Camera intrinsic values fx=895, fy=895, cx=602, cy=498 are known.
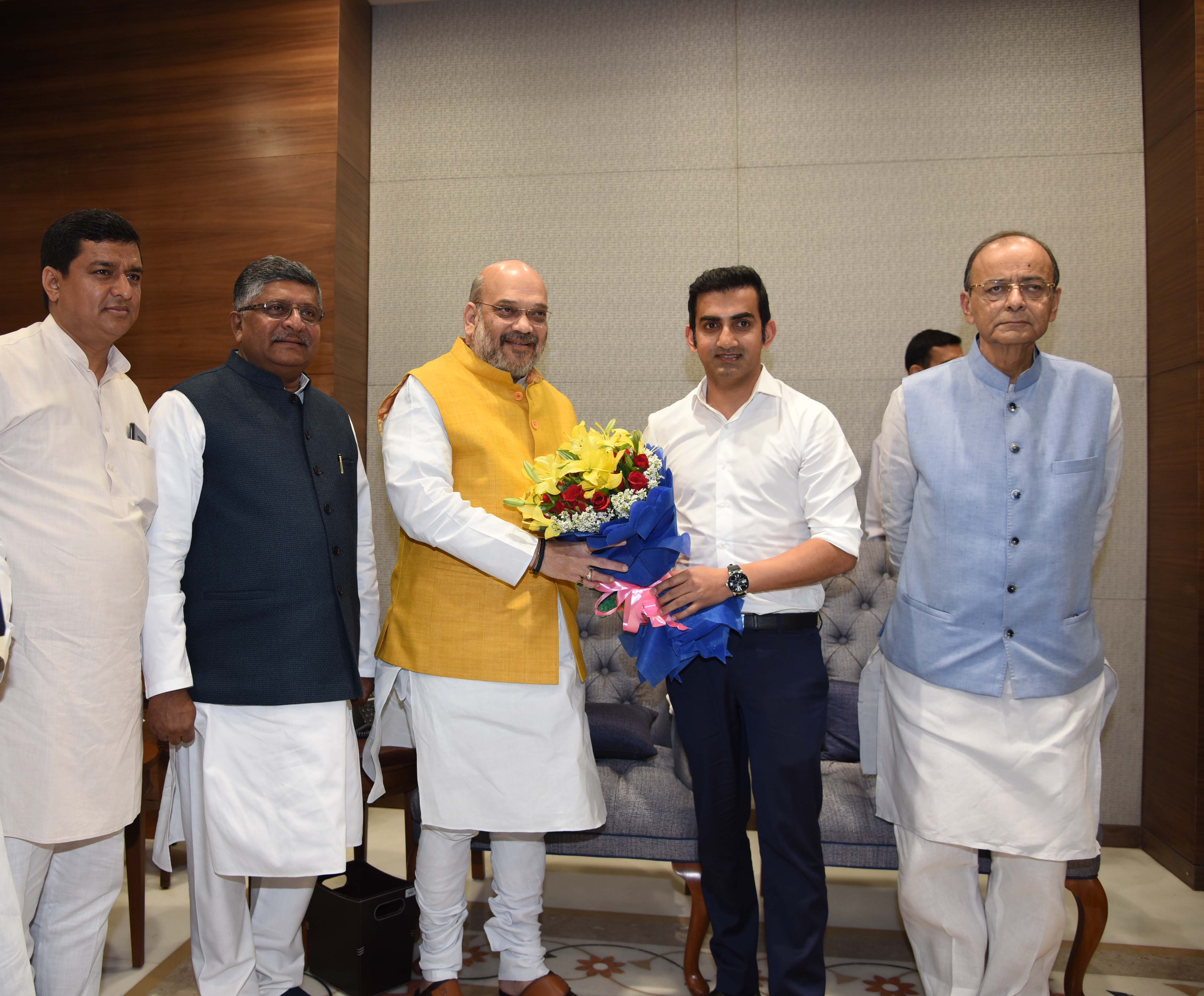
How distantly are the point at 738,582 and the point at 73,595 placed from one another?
5.06ft

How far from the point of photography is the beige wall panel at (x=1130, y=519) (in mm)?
3723

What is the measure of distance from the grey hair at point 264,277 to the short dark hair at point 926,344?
2462 millimetres

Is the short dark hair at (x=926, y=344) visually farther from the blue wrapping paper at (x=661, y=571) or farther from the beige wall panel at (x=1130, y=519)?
the blue wrapping paper at (x=661, y=571)

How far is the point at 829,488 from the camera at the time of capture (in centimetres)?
238

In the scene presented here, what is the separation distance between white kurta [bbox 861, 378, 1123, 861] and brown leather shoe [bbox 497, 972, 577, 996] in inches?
41.1

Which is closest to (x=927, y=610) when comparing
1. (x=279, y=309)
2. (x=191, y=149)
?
(x=279, y=309)

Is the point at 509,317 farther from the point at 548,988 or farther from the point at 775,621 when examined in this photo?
the point at 548,988

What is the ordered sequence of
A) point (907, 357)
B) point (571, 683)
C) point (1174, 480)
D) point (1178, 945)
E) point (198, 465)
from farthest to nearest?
point (907, 357) → point (1174, 480) → point (1178, 945) → point (571, 683) → point (198, 465)

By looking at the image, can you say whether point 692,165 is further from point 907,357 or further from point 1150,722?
point 1150,722

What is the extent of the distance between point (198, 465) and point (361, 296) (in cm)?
207

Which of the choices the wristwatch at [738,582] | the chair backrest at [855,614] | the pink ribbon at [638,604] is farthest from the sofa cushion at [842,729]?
the wristwatch at [738,582]

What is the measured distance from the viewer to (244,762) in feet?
7.33

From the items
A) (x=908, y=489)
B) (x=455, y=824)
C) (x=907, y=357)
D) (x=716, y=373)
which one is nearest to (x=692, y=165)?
(x=907, y=357)

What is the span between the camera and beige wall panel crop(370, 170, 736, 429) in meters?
4.02
